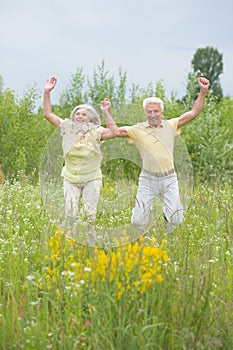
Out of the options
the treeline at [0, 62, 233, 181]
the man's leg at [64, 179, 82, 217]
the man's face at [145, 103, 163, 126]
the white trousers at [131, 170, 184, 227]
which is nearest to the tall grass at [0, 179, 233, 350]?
the man's leg at [64, 179, 82, 217]

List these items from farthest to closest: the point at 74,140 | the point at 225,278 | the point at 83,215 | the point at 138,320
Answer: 1. the point at 74,140
2. the point at 83,215
3. the point at 225,278
4. the point at 138,320

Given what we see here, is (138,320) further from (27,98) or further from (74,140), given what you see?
(27,98)

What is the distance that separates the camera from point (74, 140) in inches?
267

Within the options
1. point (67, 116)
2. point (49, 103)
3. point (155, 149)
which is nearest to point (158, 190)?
point (155, 149)

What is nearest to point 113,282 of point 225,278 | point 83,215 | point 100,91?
point 225,278

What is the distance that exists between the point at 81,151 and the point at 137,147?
0.63 m

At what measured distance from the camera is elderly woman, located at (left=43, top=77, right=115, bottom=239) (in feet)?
22.1

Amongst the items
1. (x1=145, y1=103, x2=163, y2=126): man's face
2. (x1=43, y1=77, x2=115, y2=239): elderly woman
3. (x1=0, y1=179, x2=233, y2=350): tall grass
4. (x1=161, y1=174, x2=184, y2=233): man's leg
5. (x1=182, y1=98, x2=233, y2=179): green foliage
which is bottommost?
(x1=0, y1=179, x2=233, y2=350): tall grass

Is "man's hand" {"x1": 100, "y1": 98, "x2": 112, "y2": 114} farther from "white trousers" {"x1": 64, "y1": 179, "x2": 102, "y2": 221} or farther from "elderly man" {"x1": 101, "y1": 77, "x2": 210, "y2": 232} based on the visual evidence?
"white trousers" {"x1": 64, "y1": 179, "x2": 102, "y2": 221}

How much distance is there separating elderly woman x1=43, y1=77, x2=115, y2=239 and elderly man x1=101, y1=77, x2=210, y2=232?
0.36 metres

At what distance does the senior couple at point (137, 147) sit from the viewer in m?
6.55

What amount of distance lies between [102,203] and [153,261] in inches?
115

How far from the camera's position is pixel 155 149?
21.3 feet

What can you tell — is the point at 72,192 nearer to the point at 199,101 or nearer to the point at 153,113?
the point at 153,113
